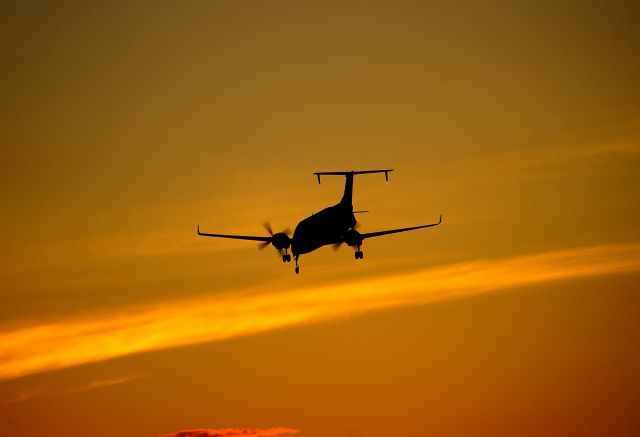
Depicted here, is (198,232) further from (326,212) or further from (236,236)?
(326,212)

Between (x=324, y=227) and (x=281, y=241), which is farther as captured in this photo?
(x=281, y=241)

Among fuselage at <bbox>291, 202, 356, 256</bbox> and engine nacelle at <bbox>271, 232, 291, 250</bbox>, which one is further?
engine nacelle at <bbox>271, 232, 291, 250</bbox>

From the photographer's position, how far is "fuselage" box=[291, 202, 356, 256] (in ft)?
555

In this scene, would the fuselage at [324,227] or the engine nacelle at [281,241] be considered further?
the engine nacelle at [281,241]

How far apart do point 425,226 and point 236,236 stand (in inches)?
778

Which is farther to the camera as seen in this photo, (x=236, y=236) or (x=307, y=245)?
(x=236, y=236)

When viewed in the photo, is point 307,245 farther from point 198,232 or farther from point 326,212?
point 198,232

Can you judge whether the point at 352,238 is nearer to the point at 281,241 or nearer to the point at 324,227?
the point at 324,227

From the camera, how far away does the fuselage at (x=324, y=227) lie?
555 feet

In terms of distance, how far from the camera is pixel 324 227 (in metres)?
169

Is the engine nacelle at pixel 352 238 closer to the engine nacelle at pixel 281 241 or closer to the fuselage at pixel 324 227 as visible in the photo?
the fuselage at pixel 324 227

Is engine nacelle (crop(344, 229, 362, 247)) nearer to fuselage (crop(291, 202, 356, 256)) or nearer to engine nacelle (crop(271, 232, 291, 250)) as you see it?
fuselage (crop(291, 202, 356, 256))

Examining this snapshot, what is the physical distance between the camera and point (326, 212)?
6693 inches

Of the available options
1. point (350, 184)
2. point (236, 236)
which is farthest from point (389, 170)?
point (236, 236)
